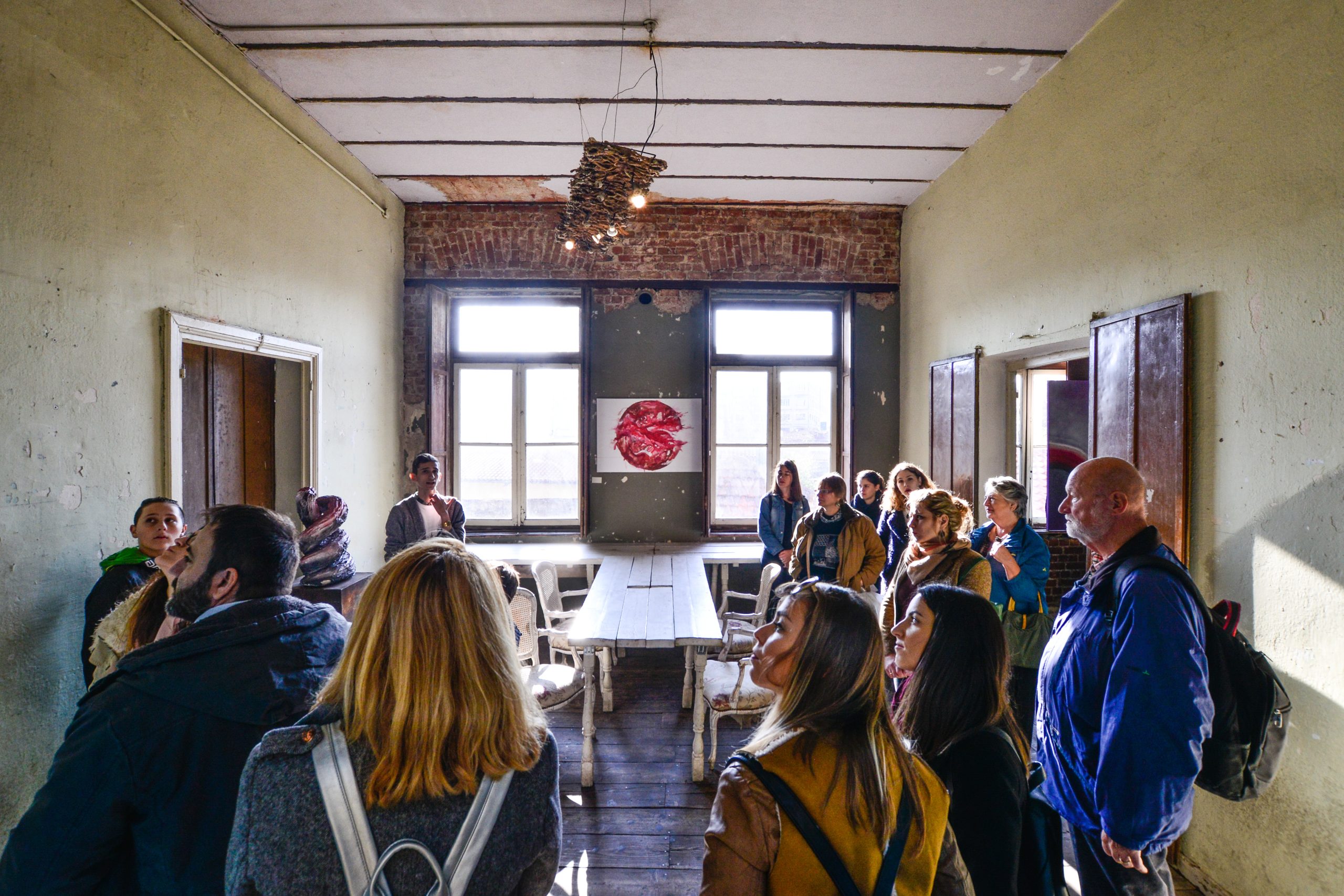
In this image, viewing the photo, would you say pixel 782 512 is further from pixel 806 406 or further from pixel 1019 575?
pixel 1019 575

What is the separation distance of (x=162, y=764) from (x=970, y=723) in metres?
1.66

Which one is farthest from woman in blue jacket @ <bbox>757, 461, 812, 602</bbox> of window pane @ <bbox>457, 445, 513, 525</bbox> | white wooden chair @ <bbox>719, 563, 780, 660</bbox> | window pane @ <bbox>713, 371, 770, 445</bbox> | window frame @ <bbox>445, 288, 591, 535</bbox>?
window pane @ <bbox>457, 445, 513, 525</bbox>

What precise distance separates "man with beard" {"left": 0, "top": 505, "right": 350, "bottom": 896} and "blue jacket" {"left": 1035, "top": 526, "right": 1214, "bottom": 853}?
195 cm

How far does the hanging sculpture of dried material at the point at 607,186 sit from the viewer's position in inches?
140

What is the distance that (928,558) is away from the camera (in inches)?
118

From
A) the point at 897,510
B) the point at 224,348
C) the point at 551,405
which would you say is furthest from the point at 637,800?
the point at 551,405

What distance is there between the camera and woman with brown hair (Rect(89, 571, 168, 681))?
6.48 feet

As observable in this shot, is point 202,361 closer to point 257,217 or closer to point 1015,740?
point 257,217

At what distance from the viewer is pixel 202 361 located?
405 cm

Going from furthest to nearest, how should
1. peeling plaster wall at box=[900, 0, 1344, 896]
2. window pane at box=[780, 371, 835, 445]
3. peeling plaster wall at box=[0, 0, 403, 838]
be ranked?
1. window pane at box=[780, 371, 835, 445]
2. peeling plaster wall at box=[0, 0, 403, 838]
3. peeling plaster wall at box=[900, 0, 1344, 896]

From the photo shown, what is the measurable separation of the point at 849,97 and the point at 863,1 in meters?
0.95

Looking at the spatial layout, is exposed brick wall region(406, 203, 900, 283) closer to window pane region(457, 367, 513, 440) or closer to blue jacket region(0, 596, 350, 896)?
window pane region(457, 367, 513, 440)

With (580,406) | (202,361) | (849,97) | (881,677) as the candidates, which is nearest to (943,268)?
(849,97)

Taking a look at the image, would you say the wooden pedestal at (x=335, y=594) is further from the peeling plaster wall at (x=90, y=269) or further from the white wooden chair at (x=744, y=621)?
the white wooden chair at (x=744, y=621)
